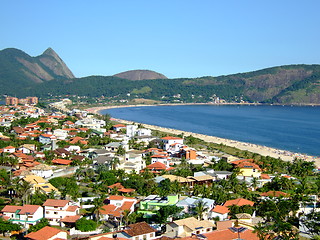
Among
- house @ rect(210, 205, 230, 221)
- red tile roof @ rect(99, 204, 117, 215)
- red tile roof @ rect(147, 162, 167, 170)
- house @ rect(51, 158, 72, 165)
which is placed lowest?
house @ rect(210, 205, 230, 221)

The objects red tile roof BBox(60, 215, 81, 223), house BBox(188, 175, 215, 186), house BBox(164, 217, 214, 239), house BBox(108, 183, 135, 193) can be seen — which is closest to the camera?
house BBox(164, 217, 214, 239)

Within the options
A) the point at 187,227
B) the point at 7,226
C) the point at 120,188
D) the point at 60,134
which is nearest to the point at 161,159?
the point at 120,188

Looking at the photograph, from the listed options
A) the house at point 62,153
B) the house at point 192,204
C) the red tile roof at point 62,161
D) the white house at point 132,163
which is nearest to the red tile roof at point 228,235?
the house at point 192,204

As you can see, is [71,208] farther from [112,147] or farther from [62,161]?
[112,147]

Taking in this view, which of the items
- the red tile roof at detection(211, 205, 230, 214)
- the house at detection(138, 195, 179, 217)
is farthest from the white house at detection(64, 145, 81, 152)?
the red tile roof at detection(211, 205, 230, 214)

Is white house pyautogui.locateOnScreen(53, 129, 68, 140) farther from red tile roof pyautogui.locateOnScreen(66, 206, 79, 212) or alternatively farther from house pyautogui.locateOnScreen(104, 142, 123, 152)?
red tile roof pyautogui.locateOnScreen(66, 206, 79, 212)

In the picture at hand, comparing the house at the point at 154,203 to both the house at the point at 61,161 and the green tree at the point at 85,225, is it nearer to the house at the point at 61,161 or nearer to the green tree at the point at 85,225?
the green tree at the point at 85,225
